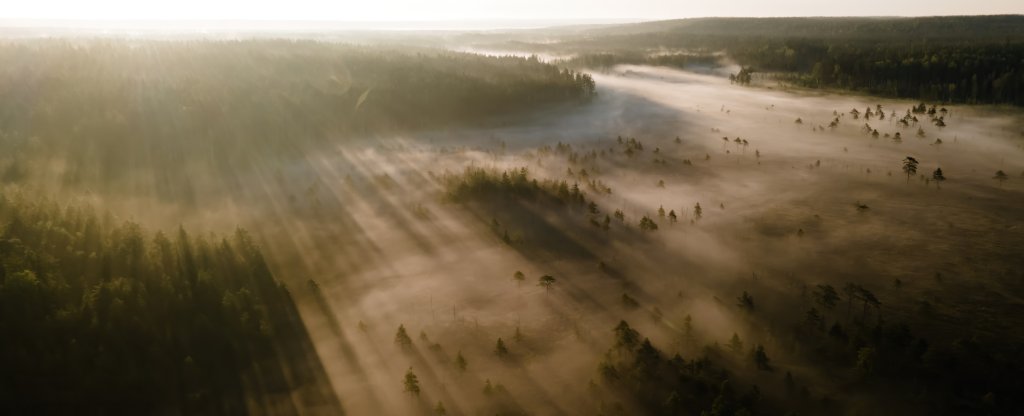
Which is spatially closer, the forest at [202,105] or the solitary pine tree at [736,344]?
the solitary pine tree at [736,344]

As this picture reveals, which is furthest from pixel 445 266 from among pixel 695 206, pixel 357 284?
pixel 695 206

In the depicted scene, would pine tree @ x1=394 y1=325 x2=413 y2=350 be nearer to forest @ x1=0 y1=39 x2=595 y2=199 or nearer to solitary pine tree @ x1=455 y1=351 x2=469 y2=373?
solitary pine tree @ x1=455 y1=351 x2=469 y2=373

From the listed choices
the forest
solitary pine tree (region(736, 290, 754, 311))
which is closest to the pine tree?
solitary pine tree (region(736, 290, 754, 311))

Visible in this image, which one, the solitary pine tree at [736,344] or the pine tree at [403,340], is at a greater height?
the pine tree at [403,340]

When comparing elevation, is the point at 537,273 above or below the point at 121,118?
below

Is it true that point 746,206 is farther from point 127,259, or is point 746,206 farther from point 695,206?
point 127,259

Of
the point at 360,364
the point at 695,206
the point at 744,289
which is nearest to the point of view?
the point at 360,364

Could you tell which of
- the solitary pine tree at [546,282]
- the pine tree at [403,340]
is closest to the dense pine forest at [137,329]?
the pine tree at [403,340]

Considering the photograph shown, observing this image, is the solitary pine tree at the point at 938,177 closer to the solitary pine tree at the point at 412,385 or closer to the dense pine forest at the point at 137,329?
the solitary pine tree at the point at 412,385
